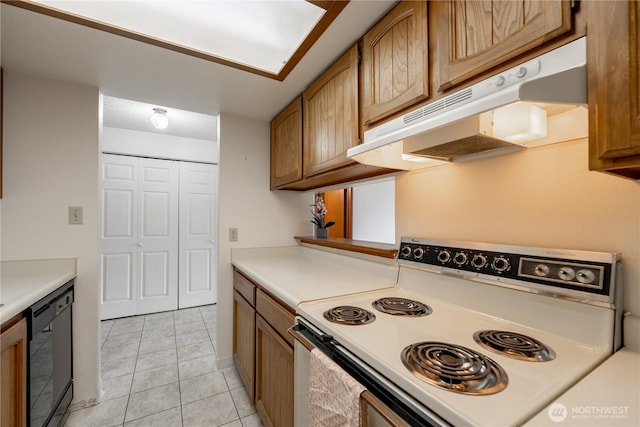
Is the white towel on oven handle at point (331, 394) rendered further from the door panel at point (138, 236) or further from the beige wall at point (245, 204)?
the door panel at point (138, 236)

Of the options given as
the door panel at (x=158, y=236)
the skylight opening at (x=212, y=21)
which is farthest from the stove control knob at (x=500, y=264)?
the door panel at (x=158, y=236)

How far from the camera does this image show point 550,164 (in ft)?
2.92

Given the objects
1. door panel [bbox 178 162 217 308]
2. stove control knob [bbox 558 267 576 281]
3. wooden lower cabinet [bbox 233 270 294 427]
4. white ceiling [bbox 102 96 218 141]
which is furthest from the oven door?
door panel [bbox 178 162 217 308]

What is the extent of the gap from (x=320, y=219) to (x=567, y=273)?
1.75m

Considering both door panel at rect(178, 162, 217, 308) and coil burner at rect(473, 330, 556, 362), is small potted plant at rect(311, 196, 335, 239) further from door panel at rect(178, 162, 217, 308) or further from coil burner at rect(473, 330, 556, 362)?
door panel at rect(178, 162, 217, 308)

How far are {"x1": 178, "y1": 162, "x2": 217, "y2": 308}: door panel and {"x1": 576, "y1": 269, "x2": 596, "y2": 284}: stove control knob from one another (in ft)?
11.9

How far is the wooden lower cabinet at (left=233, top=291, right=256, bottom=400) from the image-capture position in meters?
1.67

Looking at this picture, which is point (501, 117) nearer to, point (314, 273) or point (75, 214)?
point (314, 273)

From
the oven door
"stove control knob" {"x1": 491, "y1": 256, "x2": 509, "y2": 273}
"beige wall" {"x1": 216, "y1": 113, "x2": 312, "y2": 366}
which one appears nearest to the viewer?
the oven door

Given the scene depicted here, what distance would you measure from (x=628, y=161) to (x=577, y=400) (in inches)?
19.7

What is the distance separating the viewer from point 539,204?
0.91 metres

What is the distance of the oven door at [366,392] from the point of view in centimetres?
58

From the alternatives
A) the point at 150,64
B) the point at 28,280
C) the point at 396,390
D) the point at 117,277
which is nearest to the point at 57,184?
the point at 28,280

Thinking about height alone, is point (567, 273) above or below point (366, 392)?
above
